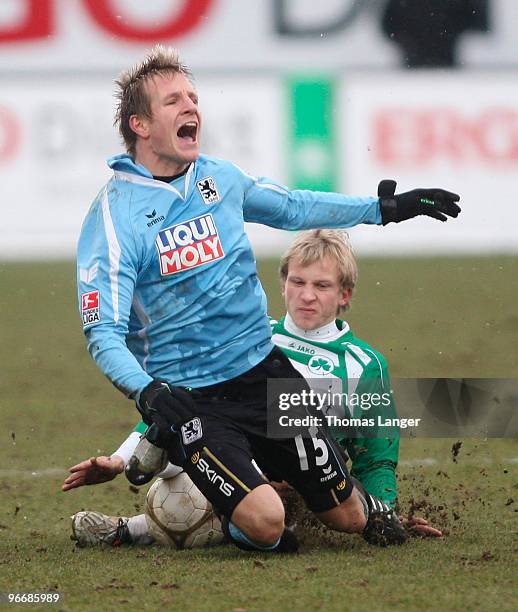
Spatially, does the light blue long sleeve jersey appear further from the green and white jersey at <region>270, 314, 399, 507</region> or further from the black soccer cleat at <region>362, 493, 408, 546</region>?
the black soccer cleat at <region>362, 493, 408, 546</region>

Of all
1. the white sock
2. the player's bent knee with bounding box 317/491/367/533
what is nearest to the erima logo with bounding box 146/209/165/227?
the white sock

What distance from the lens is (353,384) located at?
495 centimetres

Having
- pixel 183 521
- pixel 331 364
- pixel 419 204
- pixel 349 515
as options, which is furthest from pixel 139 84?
pixel 349 515

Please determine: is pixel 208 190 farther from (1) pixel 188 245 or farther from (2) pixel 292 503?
(2) pixel 292 503

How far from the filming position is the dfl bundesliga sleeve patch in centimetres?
429

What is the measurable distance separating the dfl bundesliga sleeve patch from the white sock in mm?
803

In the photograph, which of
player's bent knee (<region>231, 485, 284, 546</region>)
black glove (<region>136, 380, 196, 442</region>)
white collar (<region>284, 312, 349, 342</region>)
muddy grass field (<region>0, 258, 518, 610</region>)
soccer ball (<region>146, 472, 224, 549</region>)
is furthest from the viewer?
white collar (<region>284, 312, 349, 342</region>)

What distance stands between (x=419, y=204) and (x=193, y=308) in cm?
97

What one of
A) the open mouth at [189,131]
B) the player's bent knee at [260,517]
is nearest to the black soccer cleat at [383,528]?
the player's bent knee at [260,517]

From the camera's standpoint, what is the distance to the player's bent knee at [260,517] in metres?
4.25

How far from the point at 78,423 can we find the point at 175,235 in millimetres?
2839

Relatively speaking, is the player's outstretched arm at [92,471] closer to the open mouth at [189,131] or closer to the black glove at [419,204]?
the open mouth at [189,131]

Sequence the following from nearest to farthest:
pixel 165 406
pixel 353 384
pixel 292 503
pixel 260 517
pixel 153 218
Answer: pixel 165 406 → pixel 260 517 → pixel 153 218 → pixel 292 503 → pixel 353 384

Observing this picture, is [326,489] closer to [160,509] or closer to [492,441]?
[160,509]
